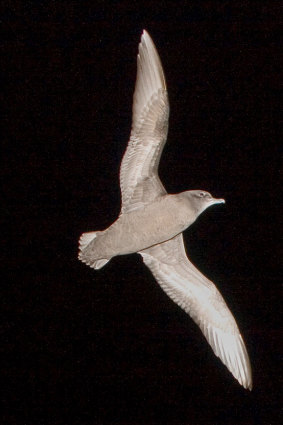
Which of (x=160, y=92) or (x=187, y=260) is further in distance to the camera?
(x=187, y=260)

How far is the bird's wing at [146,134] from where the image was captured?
164 inches

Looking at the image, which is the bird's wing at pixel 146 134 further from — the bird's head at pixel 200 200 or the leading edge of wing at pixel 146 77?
the bird's head at pixel 200 200

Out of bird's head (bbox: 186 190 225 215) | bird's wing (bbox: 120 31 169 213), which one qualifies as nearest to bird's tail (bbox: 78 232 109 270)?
bird's wing (bbox: 120 31 169 213)

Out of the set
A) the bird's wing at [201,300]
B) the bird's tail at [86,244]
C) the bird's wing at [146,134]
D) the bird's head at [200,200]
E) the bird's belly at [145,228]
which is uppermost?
the bird's wing at [146,134]

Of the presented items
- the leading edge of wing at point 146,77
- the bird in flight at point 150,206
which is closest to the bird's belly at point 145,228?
the bird in flight at point 150,206

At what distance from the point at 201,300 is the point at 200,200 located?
0.72m

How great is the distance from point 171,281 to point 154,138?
95 cm

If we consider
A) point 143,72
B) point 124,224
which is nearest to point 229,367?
point 124,224

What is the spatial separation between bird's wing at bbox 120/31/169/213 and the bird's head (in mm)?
183

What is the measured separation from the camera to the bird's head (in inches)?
165

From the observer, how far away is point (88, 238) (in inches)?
173

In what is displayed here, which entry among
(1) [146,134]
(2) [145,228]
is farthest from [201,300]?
(1) [146,134]

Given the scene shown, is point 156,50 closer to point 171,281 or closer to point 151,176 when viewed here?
point 151,176

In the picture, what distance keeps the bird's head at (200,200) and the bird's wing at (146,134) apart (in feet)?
0.60
